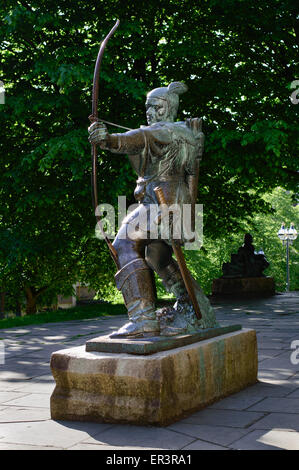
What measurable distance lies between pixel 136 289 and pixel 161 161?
45.5 inches

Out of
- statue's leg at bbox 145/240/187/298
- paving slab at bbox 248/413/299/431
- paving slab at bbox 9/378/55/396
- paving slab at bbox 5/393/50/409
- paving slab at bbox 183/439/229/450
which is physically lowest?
paving slab at bbox 9/378/55/396

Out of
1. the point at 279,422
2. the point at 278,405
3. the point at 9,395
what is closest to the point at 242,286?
the point at 9,395

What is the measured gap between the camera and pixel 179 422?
4.52m

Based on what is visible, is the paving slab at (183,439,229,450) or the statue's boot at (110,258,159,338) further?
the statue's boot at (110,258,159,338)

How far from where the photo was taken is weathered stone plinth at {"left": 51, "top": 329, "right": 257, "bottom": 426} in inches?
174

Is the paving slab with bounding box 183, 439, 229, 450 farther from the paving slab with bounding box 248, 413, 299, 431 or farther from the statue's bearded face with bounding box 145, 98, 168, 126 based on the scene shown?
the statue's bearded face with bounding box 145, 98, 168, 126

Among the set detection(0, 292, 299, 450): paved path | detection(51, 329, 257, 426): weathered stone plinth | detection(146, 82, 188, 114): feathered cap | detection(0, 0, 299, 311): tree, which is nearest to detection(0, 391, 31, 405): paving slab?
detection(0, 292, 299, 450): paved path

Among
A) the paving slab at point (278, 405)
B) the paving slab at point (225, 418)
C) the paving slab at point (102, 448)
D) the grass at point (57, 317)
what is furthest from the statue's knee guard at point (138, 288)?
the grass at point (57, 317)

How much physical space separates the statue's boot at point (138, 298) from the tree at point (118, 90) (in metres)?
7.49

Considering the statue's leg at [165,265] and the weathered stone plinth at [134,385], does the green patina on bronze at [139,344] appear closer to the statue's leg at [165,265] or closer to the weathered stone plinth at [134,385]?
the weathered stone plinth at [134,385]

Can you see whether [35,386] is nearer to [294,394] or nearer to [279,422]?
[294,394]

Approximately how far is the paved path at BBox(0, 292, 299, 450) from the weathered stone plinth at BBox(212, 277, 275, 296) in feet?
30.1

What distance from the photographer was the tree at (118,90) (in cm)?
1301

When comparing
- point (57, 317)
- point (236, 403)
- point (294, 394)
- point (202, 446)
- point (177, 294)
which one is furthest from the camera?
point (57, 317)
